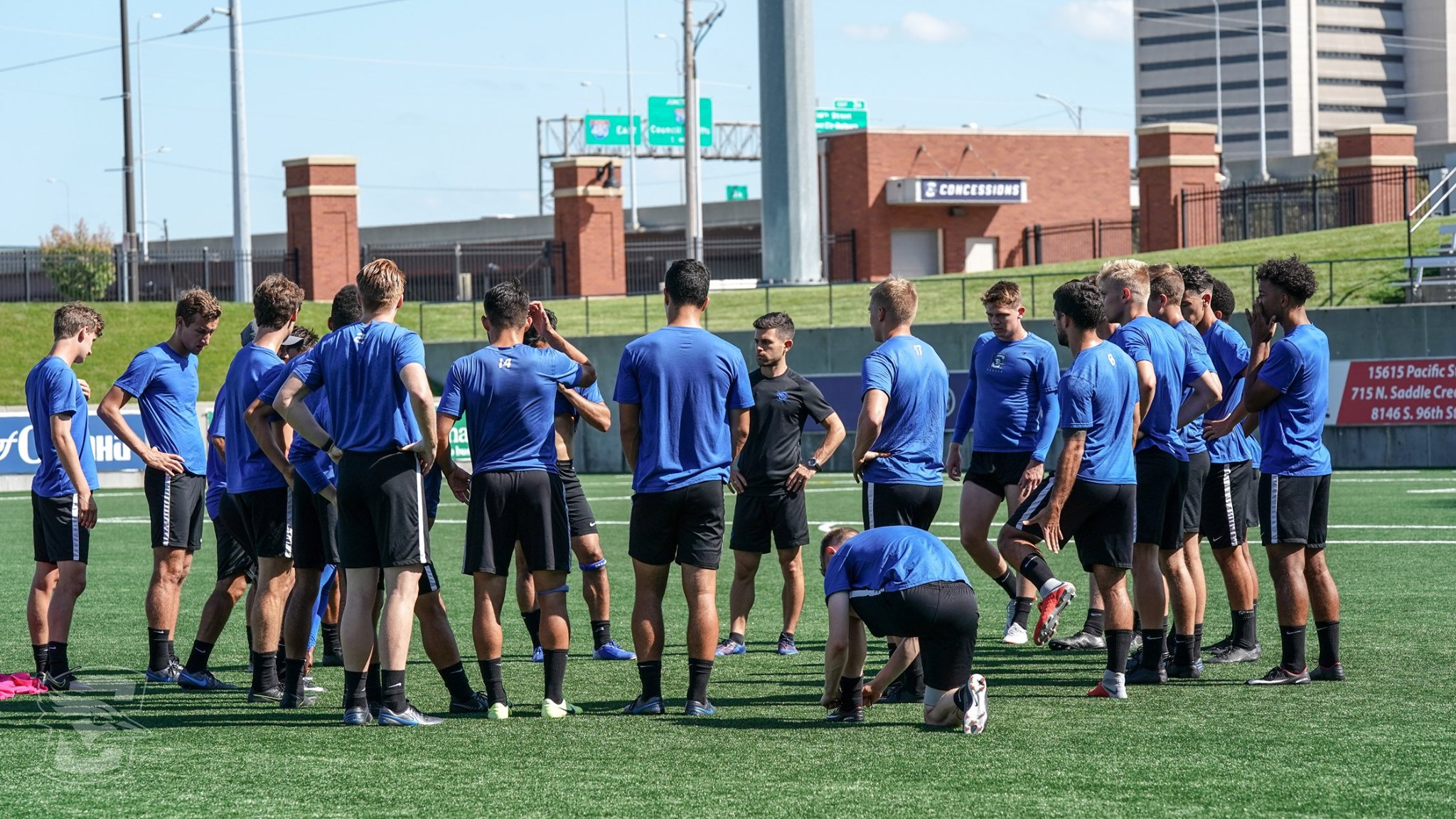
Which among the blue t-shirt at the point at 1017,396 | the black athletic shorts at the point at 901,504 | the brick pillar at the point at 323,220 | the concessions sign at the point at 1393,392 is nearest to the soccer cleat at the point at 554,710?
the black athletic shorts at the point at 901,504

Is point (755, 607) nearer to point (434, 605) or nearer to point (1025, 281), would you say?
point (434, 605)

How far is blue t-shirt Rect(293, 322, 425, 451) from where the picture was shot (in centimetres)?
718

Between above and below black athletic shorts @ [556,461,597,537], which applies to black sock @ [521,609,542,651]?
below

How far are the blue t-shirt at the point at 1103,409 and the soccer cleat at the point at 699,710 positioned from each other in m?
2.12

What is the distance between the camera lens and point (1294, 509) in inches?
321

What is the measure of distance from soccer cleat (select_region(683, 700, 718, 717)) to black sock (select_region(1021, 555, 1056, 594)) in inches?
69.0

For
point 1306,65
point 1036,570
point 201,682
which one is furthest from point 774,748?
point 1306,65

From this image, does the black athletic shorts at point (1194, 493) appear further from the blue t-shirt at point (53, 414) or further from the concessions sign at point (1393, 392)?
the concessions sign at point (1393, 392)

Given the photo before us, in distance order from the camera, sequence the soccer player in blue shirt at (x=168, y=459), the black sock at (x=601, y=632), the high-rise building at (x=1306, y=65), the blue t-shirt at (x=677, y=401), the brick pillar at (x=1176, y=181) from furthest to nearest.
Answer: the high-rise building at (x=1306, y=65), the brick pillar at (x=1176, y=181), the black sock at (x=601, y=632), the soccer player in blue shirt at (x=168, y=459), the blue t-shirt at (x=677, y=401)

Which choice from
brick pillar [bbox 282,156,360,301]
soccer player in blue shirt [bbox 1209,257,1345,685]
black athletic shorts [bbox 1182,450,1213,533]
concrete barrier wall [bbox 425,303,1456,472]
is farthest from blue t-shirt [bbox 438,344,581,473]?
brick pillar [bbox 282,156,360,301]

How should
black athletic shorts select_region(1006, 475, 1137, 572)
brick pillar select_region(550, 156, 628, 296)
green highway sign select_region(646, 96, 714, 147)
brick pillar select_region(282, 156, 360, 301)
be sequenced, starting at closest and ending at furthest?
1. black athletic shorts select_region(1006, 475, 1137, 572)
2. brick pillar select_region(282, 156, 360, 301)
3. brick pillar select_region(550, 156, 628, 296)
4. green highway sign select_region(646, 96, 714, 147)

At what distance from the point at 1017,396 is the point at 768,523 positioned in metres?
1.62

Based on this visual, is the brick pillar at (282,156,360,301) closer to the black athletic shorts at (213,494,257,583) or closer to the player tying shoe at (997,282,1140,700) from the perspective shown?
the black athletic shorts at (213,494,257,583)

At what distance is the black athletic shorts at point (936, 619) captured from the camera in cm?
692
